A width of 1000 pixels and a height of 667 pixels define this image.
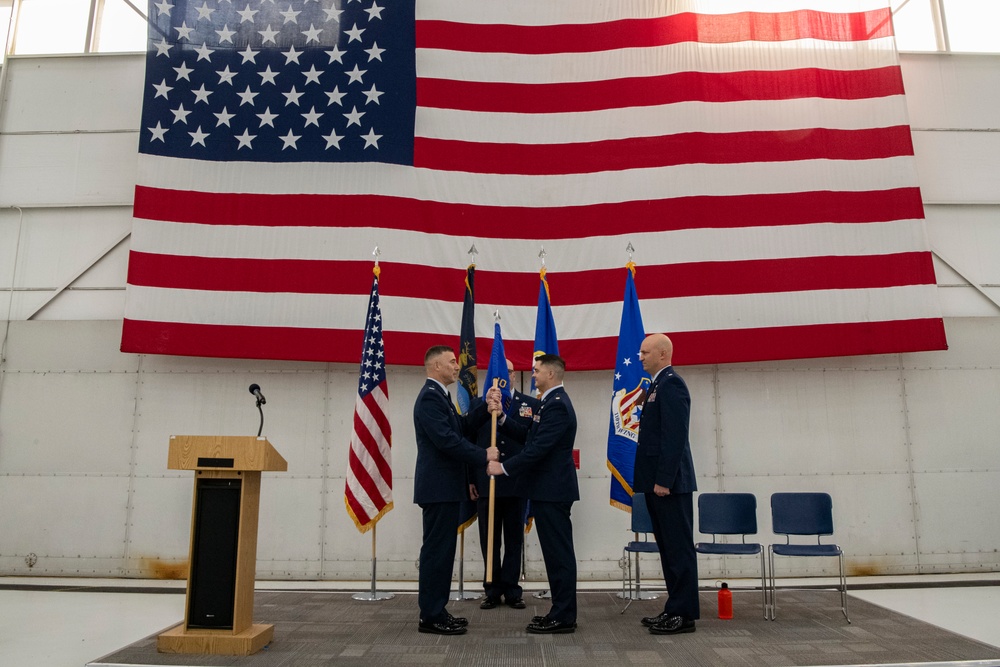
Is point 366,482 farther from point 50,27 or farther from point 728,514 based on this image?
point 50,27

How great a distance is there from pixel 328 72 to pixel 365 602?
180 inches

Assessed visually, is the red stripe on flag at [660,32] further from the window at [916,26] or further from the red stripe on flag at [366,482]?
the red stripe on flag at [366,482]

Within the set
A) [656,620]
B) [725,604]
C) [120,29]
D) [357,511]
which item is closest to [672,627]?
[656,620]

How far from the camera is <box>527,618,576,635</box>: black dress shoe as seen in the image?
3.90 meters

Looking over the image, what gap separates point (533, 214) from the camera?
6605 mm

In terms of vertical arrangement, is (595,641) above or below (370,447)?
below

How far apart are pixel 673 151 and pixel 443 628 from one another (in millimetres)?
4578

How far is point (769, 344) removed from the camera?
6285 millimetres

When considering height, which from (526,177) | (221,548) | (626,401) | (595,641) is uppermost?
(526,177)

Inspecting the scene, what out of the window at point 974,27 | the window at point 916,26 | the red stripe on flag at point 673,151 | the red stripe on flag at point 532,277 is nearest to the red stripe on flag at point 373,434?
the red stripe on flag at point 532,277

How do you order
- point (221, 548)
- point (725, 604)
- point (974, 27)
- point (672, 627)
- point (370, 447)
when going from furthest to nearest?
point (974, 27) → point (370, 447) → point (725, 604) → point (672, 627) → point (221, 548)

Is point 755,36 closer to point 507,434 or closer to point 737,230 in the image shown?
point 737,230

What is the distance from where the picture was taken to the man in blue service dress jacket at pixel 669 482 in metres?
3.94

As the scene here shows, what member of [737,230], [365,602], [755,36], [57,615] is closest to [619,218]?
[737,230]
